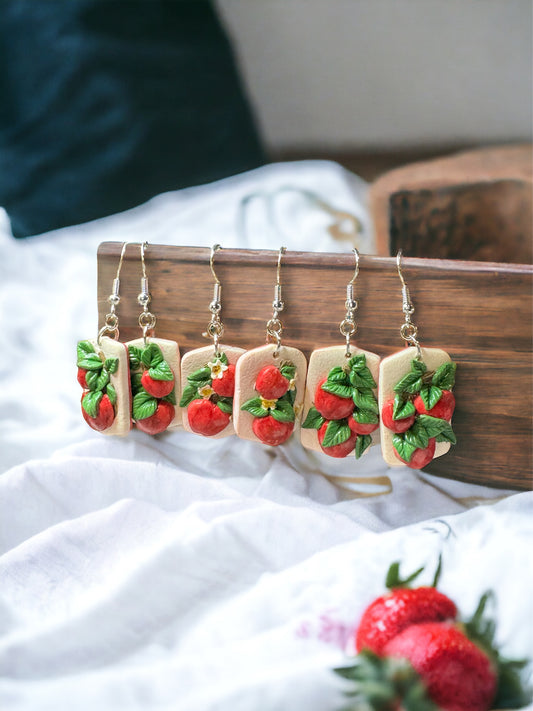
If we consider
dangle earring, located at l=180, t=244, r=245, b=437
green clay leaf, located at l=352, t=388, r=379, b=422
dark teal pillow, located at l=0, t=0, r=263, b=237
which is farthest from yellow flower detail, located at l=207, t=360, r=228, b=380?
dark teal pillow, located at l=0, t=0, r=263, b=237

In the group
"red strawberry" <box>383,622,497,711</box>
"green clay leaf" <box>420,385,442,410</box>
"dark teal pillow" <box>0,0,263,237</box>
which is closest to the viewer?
"red strawberry" <box>383,622,497,711</box>

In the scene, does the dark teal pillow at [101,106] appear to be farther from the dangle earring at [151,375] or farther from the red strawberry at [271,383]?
the red strawberry at [271,383]

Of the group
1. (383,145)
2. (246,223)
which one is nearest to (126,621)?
(246,223)

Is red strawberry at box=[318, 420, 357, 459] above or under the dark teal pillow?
under

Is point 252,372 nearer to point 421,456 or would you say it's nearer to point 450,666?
point 421,456

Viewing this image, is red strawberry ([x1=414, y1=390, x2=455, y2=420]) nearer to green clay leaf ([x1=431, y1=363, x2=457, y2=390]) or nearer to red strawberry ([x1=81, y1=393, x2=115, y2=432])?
green clay leaf ([x1=431, y1=363, x2=457, y2=390])

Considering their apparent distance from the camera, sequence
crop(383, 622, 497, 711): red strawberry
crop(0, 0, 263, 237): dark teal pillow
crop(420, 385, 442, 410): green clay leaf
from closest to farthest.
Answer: crop(383, 622, 497, 711): red strawberry, crop(420, 385, 442, 410): green clay leaf, crop(0, 0, 263, 237): dark teal pillow

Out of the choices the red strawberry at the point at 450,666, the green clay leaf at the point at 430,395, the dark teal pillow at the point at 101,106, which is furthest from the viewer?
the dark teal pillow at the point at 101,106

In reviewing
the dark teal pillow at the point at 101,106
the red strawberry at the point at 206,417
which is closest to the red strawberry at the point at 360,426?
the red strawberry at the point at 206,417

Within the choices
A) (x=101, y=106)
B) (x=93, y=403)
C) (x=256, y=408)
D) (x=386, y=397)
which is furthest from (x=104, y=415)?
(x=101, y=106)
